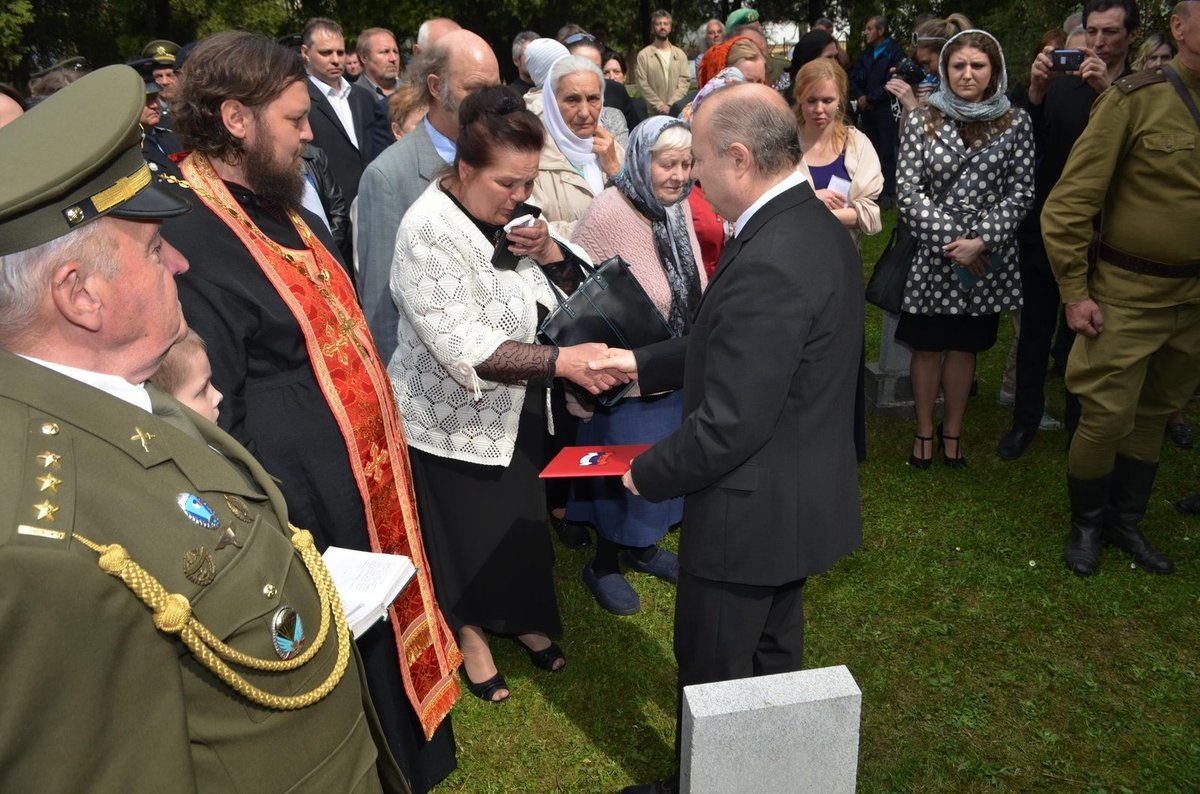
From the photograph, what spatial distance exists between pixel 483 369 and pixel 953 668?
2276mm

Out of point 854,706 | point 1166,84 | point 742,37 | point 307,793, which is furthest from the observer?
point 742,37

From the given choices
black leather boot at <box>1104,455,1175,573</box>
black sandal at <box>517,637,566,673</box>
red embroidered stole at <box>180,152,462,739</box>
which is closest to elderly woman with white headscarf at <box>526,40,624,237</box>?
red embroidered stole at <box>180,152,462,739</box>

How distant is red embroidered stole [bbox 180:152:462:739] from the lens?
96.0 inches

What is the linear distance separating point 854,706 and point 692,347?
1000mm

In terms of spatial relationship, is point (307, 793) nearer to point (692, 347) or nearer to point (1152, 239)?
point (692, 347)

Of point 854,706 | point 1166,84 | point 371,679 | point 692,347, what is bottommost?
point 371,679

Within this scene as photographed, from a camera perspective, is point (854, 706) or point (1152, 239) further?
point (1152, 239)

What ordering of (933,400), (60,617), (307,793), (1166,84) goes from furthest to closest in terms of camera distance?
(933,400), (1166,84), (307,793), (60,617)

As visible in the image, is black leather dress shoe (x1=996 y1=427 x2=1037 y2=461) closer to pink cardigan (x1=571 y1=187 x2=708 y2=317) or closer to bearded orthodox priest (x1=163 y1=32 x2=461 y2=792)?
pink cardigan (x1=571 y1=187 x2=708 y2=317)

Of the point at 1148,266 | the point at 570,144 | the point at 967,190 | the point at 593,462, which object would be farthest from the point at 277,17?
the point at 593,462

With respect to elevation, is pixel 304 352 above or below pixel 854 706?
above

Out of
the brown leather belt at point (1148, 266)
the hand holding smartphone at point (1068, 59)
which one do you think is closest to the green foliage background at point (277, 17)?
the hand holding smartphone at point (1068, 59)

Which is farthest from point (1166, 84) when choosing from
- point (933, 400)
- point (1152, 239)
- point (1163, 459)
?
point (1163, 459)

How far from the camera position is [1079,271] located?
403 cm
